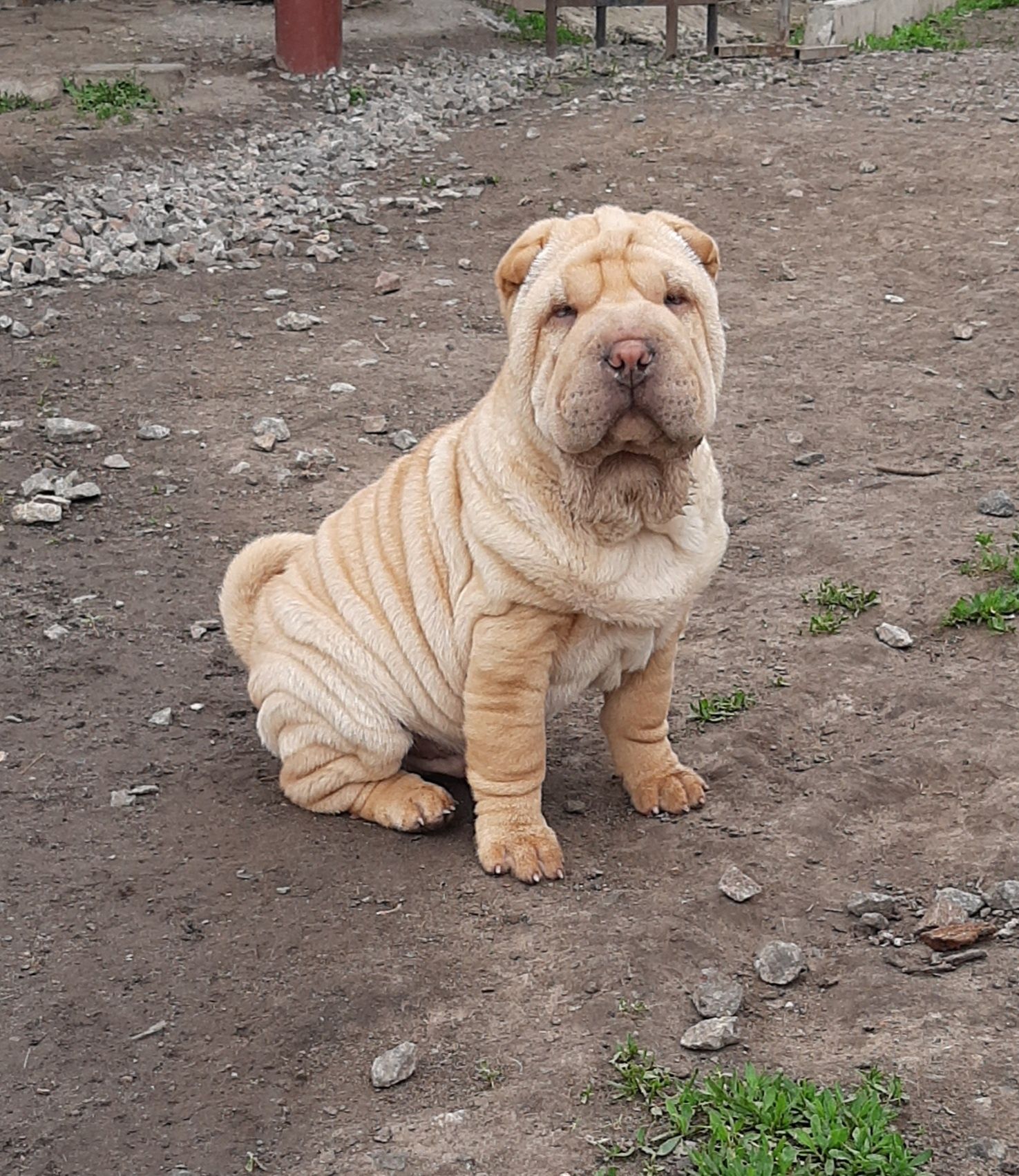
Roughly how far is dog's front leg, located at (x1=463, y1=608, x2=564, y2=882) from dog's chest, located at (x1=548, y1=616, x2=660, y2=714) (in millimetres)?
55

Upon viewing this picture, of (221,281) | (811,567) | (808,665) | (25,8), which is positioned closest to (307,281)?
(221,281)

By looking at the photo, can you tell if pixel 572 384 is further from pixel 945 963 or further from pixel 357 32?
pixel 357 32

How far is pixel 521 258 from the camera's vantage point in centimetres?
399

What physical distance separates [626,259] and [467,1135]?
203 cm

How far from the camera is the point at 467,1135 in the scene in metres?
3.35

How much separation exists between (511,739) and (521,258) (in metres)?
1.24

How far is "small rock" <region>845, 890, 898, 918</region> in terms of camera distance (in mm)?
4035

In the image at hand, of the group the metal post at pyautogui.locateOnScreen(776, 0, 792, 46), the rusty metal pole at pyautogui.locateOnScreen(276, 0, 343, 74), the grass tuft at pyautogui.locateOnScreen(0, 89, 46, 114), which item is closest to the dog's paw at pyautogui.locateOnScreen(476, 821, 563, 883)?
the grass tuft at pyautogui.locateOnScreen(0, 89, 46, 114)

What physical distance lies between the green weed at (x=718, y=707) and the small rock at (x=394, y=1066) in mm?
1854

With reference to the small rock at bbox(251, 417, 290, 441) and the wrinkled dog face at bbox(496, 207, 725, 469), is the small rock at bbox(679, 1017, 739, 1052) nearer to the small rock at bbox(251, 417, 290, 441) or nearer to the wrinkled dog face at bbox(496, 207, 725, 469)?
the wrinkled dog face at bbox(496, 207, 725, 469)

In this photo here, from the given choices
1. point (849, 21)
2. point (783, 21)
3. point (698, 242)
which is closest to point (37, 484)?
point (698, 242)

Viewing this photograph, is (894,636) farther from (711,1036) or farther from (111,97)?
(111,97)

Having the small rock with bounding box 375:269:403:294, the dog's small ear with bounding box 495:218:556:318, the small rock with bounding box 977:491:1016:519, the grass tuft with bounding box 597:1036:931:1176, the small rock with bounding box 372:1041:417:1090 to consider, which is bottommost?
the small rock with bounding box 375:269:403:294

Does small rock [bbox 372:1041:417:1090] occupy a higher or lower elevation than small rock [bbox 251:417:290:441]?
higher
